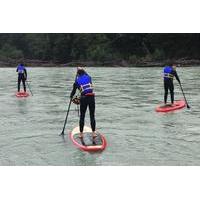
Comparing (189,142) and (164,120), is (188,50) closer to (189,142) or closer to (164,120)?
(164,120)

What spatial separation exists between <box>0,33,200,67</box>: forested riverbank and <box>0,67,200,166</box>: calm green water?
47.1 inches

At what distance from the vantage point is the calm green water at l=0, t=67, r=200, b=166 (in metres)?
9.99

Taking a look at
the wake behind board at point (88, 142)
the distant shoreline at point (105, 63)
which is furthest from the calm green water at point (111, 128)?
the distant shoreline at point (105, 63)

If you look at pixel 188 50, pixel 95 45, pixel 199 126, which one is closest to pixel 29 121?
pixel 199 126

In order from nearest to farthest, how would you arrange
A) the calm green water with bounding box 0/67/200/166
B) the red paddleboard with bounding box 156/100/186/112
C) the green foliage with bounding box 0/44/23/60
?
1. the calm green water with bounding box 0/67/200/166
2. the red paddleboard with bounding box 156/100/186/112
3. the green foliage with bounding box 0/44/23/60

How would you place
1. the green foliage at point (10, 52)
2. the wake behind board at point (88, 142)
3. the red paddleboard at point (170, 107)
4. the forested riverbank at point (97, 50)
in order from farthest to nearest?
the green foliage at point (10, 52)
the forested riverbank at point (97, 50)
the red paddleboard at point (170, 107)
the wake behind board at point (88, 142)

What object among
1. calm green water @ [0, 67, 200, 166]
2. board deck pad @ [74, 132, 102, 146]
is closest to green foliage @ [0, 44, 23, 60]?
calm green water @ [0, 67, 200, 166]

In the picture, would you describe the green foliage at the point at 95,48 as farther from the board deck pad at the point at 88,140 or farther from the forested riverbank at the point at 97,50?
the board deck pad at the point at 88,140

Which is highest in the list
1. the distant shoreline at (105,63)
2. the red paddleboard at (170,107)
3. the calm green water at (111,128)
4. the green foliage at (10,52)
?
the green foliage at (10,52)

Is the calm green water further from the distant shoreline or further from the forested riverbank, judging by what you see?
the forested riverbank

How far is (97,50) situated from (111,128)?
12834 mm

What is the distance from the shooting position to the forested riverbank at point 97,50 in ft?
68.5

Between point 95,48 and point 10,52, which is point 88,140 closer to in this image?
point 10,52

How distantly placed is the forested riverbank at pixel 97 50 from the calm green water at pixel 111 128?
1.20 meters
